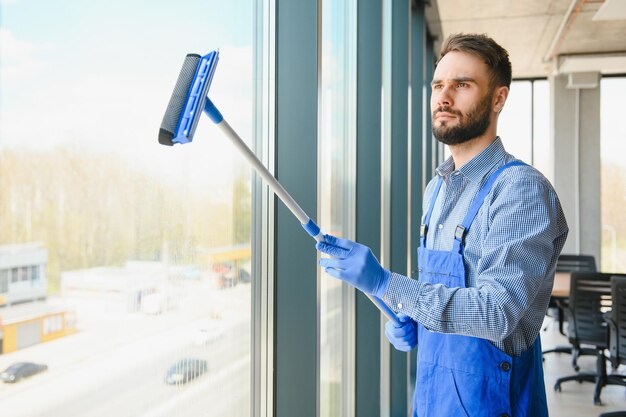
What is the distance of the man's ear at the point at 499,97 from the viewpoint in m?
1.53

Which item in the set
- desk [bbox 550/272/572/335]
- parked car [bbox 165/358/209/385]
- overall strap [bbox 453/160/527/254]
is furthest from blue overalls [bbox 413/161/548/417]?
desk [bbox 550/272/572/335]

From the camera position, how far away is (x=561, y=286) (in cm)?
532

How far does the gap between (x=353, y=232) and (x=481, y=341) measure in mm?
1223

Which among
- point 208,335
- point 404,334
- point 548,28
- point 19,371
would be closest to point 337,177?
point 404,334

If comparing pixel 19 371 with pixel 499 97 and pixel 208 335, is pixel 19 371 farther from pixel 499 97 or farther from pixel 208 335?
pixel 499 97

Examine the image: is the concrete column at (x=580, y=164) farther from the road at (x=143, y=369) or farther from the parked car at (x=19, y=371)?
the parked car at (x=19, y=371)

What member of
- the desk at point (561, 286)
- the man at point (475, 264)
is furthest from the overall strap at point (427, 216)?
the desk at point (561, 286)

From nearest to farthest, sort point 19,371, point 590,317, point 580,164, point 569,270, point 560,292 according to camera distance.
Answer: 1. point 19,371
2. point 590,317
3. point 560,292
4. point 569,270
5. point 580,164

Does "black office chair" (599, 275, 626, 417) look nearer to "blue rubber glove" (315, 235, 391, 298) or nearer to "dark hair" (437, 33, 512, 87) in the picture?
"dark hair" (437, 33, 512, 87)

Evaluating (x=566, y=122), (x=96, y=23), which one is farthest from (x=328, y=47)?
(x=566, y=122)

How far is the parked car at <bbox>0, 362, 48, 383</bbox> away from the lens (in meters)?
0.67

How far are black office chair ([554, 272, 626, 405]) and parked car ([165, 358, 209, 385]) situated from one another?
415 cm

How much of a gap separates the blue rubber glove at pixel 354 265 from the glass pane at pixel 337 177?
0.85 metres

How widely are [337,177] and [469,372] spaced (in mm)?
1224
